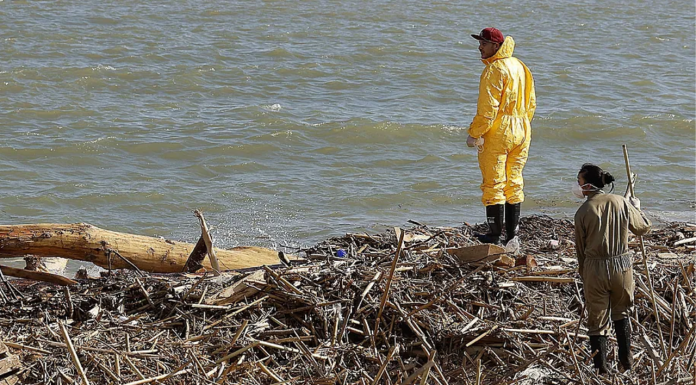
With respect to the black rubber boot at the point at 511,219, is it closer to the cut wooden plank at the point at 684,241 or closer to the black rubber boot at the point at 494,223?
the black rubber boot at the point at 494,223

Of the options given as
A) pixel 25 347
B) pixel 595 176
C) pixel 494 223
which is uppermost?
pixel 595 176

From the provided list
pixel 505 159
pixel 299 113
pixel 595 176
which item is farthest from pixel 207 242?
pixel 299 113

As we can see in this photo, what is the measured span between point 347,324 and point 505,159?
279cm

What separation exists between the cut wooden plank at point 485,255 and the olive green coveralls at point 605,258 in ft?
A: 2.76

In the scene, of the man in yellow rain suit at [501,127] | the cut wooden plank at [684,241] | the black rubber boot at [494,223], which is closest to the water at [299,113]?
the black rubber boot at [494,223]

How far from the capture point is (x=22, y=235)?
719 cm

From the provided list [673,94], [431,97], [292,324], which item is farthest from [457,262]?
[673,94]

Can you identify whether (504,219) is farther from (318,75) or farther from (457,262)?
(318,75)

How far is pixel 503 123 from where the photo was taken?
7.62m

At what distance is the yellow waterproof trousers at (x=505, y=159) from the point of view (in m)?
7.65

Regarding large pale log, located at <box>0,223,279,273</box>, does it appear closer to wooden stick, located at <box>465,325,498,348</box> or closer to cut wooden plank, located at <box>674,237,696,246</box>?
wooden stick, located at <box>465,325,498,348</box>

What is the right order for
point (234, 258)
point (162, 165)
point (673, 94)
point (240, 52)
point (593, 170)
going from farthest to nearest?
point (240, 52) < point (673, 94) < point (162, 165) < point (234, 258) < point (593, 170)

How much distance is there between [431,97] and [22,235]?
39.4ft

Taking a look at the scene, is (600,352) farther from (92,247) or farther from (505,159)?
(92,247)
